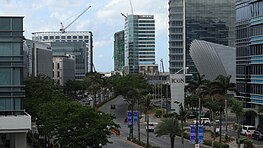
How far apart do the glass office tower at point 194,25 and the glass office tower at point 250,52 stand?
99.5m

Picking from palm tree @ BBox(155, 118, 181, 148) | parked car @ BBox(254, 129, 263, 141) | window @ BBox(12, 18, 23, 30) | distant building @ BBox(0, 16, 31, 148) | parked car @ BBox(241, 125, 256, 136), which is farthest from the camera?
parked car @ BBox(241, 125, 256, 136)

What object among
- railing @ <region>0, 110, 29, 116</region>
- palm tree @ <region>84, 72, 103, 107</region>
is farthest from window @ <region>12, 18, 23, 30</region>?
palm tree @ <region>84, 72, 103, 107</region>

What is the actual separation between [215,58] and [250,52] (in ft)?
183

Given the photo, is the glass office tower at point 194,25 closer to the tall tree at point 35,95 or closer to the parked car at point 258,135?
the parked car at point 258,135

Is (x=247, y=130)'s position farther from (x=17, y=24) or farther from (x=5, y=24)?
(x=5, y=24)

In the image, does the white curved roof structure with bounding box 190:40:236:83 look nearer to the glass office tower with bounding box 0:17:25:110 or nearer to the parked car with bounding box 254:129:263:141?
the parked car with bounding box 254:129:263:141

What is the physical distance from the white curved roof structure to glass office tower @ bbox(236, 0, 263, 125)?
1780 inches

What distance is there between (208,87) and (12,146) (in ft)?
73.9

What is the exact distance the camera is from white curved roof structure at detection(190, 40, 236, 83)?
429ft

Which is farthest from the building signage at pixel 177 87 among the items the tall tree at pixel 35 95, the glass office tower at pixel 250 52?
the tall tree at pixel 35 95

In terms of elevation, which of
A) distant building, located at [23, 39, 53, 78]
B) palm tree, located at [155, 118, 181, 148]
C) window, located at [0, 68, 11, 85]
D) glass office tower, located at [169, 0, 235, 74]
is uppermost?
glass office tower, located at [169, 0, 235, 74]

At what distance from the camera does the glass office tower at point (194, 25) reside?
608 feet

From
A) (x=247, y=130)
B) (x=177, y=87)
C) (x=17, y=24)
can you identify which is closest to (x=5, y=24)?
(x=17, y=24)

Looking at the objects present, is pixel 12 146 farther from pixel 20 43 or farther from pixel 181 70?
pixel 181 70
